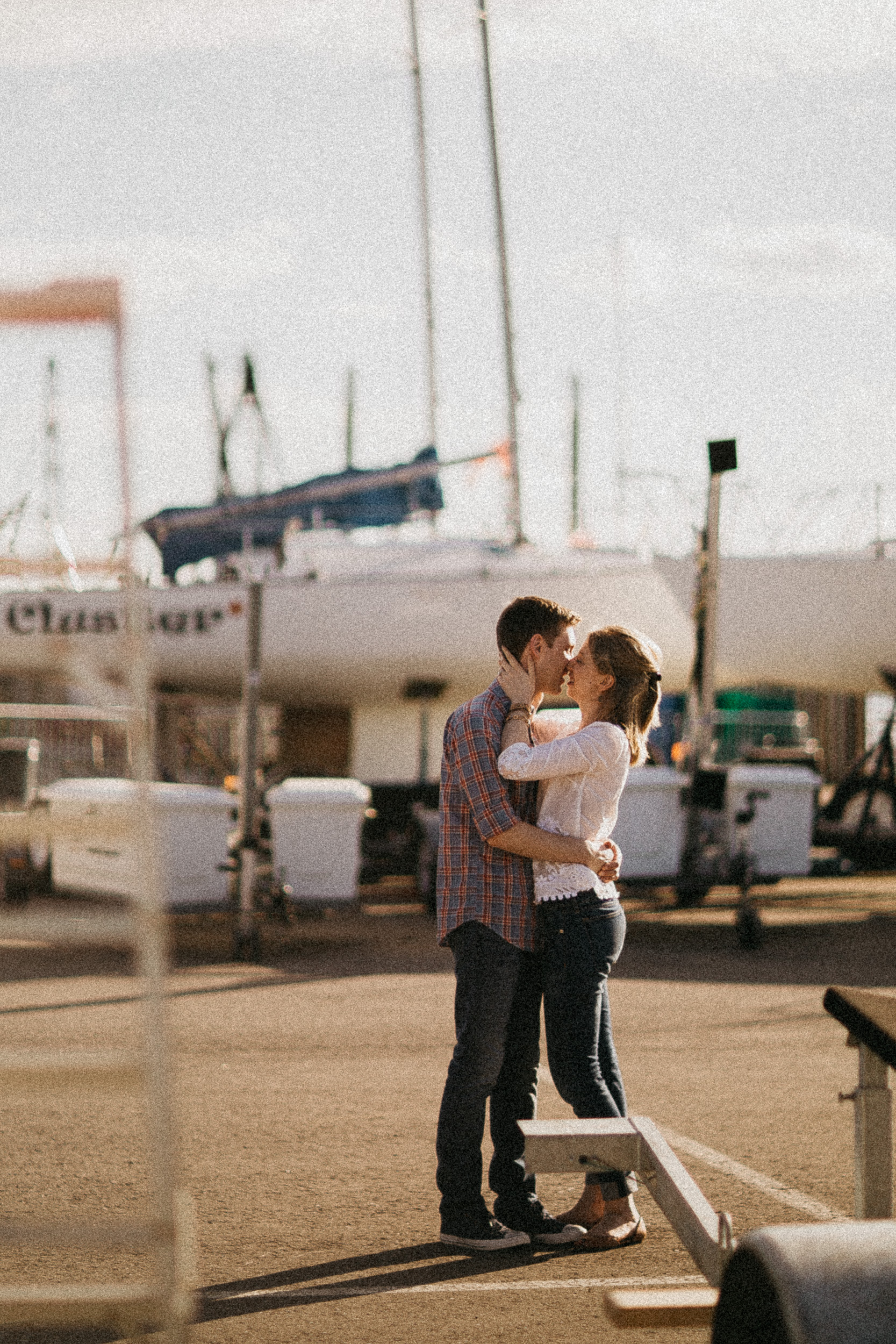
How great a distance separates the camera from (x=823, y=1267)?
7.06 feet

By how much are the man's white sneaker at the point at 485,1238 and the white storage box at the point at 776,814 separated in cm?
838

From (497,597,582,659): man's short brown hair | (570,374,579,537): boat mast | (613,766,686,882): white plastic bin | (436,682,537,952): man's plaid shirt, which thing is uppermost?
(570,374,579,537): boat mast

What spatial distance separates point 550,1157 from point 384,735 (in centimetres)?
1343

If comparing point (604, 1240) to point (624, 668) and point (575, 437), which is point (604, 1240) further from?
point (575, 437)

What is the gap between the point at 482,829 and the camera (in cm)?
434

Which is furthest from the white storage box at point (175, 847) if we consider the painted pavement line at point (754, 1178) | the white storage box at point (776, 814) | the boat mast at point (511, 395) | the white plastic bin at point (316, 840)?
the boat mast at point (511, 395)

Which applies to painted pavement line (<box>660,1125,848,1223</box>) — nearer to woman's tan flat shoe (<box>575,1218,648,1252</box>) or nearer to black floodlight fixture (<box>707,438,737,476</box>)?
woman's tan flat shoe (<box>575,1218,648,1252</box>)

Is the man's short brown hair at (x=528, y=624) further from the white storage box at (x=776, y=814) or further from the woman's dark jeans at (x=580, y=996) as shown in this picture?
the white storage box at (x=776, y=814)

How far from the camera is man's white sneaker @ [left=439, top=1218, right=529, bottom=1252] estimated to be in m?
4.35

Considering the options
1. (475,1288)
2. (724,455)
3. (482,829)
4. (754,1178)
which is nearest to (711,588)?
(724,455)

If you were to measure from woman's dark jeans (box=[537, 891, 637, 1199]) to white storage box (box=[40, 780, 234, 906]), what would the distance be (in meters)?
6.57

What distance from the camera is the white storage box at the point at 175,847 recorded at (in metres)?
10.8

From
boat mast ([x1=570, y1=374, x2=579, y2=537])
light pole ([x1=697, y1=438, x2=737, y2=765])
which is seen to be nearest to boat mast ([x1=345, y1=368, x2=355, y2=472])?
boat mast ([x1=570, y1=374, x2=579, y2=537])

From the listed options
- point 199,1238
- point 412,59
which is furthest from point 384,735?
point 199,1238
